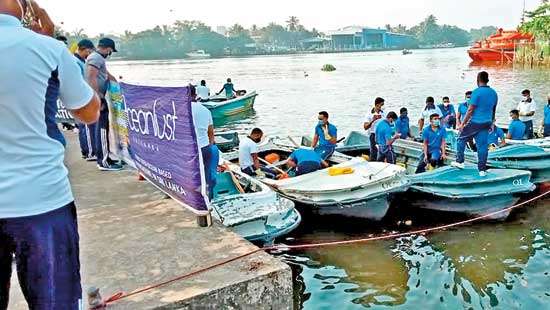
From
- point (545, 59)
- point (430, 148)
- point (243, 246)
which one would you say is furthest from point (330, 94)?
point (243, 246)

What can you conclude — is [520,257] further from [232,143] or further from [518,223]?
[232,143]

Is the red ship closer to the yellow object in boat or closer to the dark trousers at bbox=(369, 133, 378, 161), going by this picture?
the dark trousers at bbox=(369, 133, 378, 161)

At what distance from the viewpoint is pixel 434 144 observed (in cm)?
1064

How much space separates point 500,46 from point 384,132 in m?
52.0

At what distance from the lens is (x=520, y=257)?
7.71m

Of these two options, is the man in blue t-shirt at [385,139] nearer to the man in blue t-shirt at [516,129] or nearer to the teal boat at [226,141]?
the man in blue t-shirt at [516,129]

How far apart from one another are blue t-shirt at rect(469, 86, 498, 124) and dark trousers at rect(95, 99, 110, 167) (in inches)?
232

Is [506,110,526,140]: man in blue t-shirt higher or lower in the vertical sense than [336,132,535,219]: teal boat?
higher

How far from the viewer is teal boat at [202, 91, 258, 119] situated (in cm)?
2458

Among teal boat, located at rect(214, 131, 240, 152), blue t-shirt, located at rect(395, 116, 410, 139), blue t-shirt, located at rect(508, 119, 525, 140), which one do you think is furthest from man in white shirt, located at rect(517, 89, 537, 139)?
teal boat, located at rect(214, 131, 240, 152)

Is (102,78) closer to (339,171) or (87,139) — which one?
(87,139)

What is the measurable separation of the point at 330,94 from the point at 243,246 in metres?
35.2

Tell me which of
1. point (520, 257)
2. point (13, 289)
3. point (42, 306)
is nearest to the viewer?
point (42, 306)

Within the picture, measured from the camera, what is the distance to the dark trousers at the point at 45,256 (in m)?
2.38
